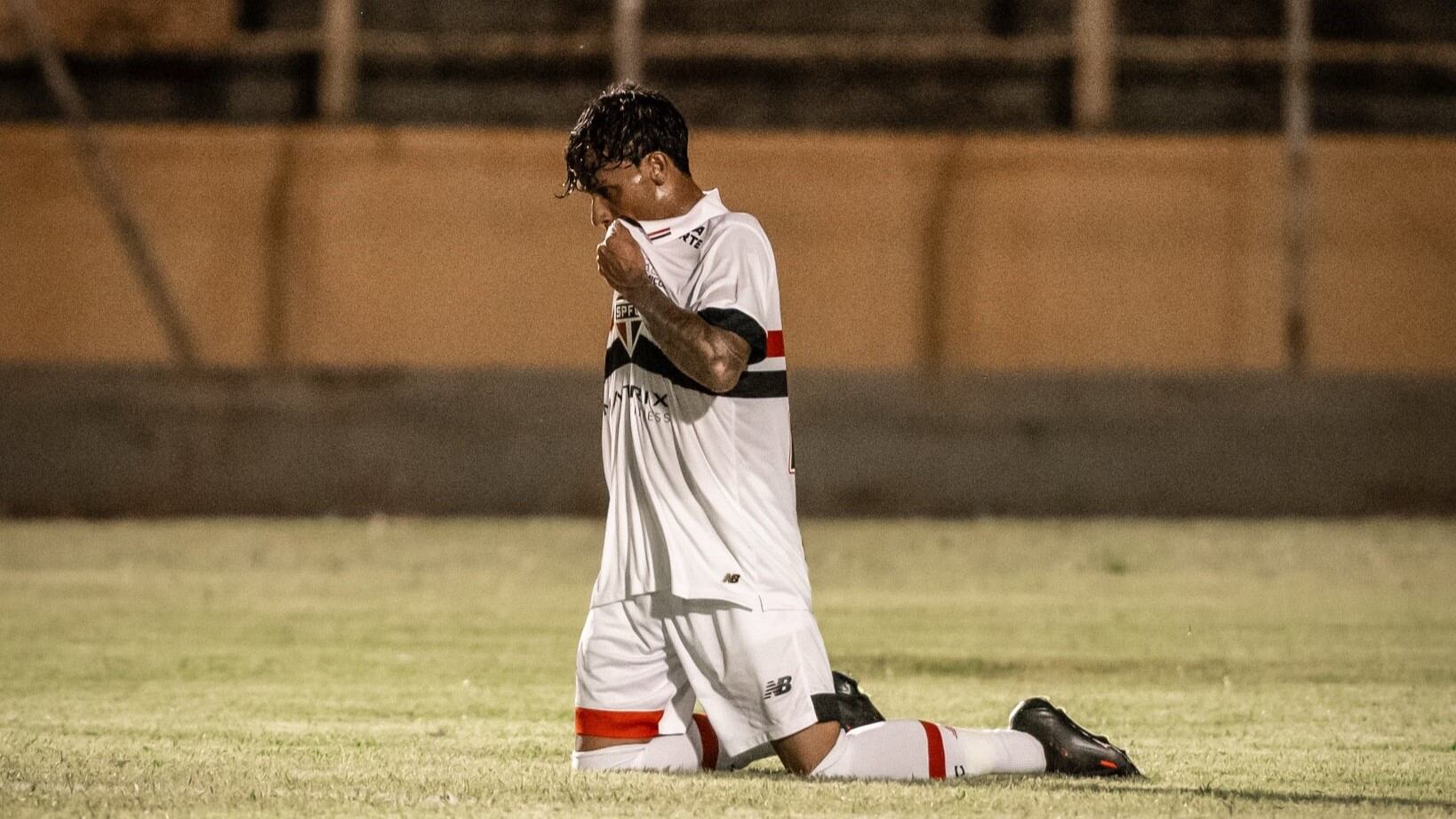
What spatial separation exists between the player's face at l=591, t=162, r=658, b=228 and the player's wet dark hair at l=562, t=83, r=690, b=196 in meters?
0.02

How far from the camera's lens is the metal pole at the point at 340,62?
18.0 metres

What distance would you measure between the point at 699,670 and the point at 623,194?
3.97ft

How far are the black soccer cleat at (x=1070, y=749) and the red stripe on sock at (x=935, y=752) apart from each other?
0.28 m

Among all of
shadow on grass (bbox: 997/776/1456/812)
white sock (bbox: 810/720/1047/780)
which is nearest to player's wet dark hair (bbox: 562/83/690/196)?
white sock (bbox: 810/720/1047/780)

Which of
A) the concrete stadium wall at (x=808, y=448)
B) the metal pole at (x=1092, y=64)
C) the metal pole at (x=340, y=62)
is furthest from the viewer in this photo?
the metal pole at (x=340, y=62)

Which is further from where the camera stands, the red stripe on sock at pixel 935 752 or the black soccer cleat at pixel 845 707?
the red stripe on sock at pixel 935 752

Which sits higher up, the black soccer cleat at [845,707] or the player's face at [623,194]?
the player's face at [623,194]

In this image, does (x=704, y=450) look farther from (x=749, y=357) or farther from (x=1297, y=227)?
(x=1297, y=227)

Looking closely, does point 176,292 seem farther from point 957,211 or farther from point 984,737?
point 984,737

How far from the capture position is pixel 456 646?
9469mm

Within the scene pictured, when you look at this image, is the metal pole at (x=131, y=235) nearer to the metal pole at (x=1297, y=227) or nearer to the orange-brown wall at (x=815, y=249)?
the orange-brown wall at (x=815, y=249)

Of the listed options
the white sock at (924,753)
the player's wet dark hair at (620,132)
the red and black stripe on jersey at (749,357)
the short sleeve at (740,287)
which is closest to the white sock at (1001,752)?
the white sock at (924,753)

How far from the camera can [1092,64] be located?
59.1 feet

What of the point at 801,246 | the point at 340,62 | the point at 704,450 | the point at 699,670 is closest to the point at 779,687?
the point at 699,670
